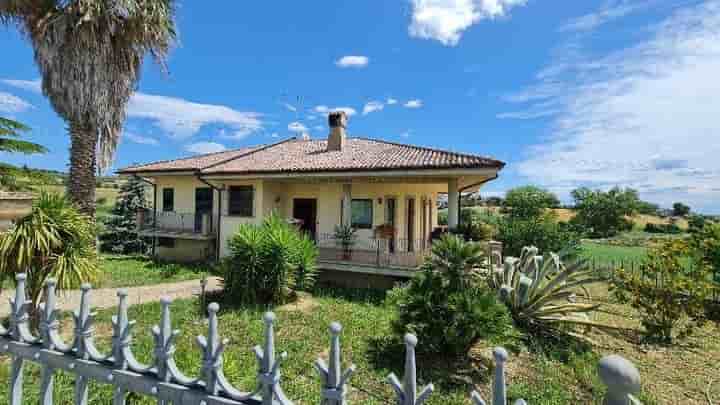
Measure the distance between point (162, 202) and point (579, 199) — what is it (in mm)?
47516

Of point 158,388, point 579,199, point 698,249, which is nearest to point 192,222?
point 158,388

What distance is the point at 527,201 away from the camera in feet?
122

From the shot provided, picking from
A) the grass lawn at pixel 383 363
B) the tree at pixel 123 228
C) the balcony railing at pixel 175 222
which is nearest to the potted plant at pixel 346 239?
the grass lawn at pixel 383 363

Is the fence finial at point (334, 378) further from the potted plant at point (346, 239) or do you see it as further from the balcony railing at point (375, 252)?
the potted plant at point (346, 239)

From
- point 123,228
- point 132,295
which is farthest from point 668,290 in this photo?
point 123,228

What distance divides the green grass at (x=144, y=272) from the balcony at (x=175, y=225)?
4.28ft

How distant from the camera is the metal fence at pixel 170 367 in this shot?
5.31 ft


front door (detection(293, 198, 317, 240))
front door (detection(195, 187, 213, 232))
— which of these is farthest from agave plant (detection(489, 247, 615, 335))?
front door (detection(195, 187, 213, 232))

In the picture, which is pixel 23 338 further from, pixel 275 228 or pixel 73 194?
pixel 73 194

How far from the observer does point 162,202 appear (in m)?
17.3

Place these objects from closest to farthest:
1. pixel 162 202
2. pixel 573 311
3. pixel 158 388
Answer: pixel 158 388
pixel 573 311
pixel 162 202

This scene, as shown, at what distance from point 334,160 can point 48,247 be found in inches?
351

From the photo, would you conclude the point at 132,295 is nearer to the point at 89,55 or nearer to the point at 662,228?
the point at 89,55

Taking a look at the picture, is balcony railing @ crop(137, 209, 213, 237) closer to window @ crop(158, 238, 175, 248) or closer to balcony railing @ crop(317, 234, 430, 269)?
window @ crop(158, 238, 175, 248)
